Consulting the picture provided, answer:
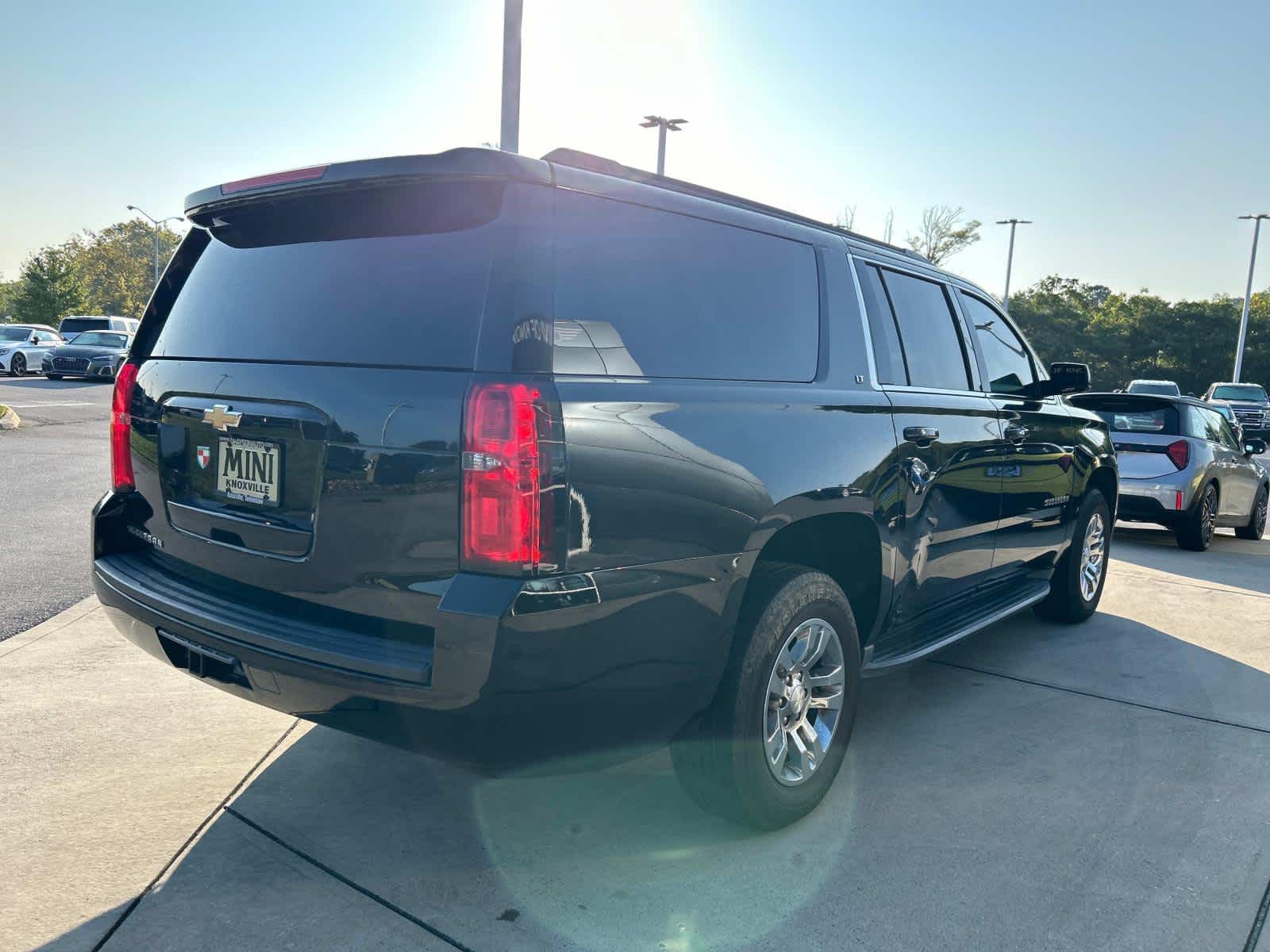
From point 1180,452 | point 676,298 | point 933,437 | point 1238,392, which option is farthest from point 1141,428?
point 1238,392

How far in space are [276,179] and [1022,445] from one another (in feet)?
11.6

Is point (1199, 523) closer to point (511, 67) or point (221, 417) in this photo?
point (511, 67)

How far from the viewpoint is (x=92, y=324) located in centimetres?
3209

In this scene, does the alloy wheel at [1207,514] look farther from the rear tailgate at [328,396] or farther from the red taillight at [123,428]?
the red taillight at [123,428]

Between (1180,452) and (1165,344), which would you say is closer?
(1180,452)

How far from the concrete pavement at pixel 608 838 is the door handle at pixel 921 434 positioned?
1200 mm

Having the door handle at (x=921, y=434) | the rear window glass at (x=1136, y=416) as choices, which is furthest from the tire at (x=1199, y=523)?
the door handle at (x=921, y=434)

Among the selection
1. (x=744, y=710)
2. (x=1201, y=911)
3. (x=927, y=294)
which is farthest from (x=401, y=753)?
(x=927, y=294)

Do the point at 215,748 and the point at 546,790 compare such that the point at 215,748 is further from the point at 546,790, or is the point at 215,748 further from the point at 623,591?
the point at 623,591

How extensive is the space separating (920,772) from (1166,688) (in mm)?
1832

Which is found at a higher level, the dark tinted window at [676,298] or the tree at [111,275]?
the tree at [111,275]

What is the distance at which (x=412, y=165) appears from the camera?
Answer: 252 cm

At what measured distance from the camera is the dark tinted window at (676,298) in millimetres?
2496

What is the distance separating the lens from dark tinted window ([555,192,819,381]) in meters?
2.50
